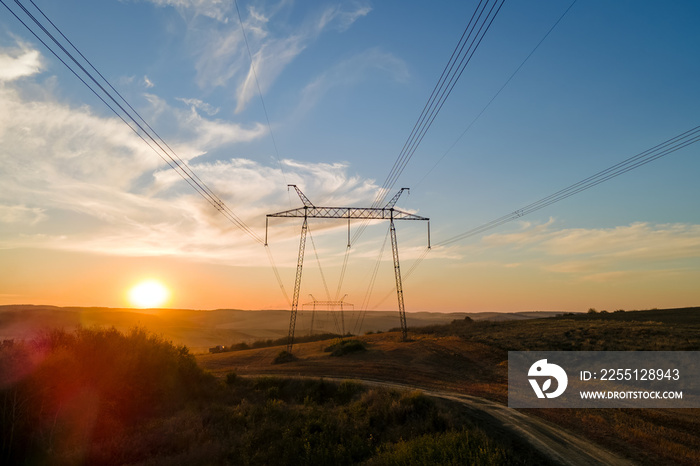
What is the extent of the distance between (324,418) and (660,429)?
1597cm

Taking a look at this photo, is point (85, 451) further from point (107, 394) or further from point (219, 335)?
point (219, 335)

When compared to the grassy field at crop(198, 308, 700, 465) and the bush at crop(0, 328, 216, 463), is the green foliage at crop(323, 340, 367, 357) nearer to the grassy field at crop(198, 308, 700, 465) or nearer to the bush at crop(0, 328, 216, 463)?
the grassy field at crop(198, 308, 700, 465)

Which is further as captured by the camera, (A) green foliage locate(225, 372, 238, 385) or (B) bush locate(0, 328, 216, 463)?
(A) green foliage locate(225, 372, 238, 385)

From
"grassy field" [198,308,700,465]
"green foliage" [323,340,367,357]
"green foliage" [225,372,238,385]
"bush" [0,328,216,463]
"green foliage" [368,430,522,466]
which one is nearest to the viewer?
"green foliage" [368,430,522,466]

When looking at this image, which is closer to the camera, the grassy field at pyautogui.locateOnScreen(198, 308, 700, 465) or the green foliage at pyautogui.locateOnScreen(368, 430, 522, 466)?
the green foliage at pyautogui.locateOnScreen(368, 430, 522, 466)

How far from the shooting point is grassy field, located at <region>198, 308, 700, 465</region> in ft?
53.5

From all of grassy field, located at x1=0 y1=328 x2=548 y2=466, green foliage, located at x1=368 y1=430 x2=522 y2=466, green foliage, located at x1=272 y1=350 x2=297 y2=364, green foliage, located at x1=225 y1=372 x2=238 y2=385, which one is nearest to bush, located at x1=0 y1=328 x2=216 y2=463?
grassy field, located at x1=0 y1=328 x2=548 y2=466

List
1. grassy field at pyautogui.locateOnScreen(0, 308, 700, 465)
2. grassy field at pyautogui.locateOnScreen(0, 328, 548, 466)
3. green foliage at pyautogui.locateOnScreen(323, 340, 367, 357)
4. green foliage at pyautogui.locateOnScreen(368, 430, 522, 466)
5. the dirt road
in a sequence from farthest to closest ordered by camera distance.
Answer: green foliage at pyautogui.locateOnScreen(323, 340, 367, 357)
grassy field at pyautogui.locateOnScreen(0, 328, 548, 466)
grassy field at pyautogui.locateOnScreen(0, 308, 700, 465)
the dirt road
green foliage at pyautogui.locateOnScreen(368, 430, 522, 466)

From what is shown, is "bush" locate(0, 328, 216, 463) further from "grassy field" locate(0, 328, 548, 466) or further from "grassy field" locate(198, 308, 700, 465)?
"grassy field" locate(198, 308, 700, 465)

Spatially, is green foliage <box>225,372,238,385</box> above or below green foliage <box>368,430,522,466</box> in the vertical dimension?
below

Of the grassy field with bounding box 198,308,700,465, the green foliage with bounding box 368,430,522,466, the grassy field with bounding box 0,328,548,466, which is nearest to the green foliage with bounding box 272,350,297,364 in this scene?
the grassy field with bounding box 198,308,700,465

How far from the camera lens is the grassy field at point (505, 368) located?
642 inches

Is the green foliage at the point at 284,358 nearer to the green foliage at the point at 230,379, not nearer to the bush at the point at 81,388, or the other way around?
the green foliage at the point at 230,379

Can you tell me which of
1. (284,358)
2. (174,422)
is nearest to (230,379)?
(174,422)
